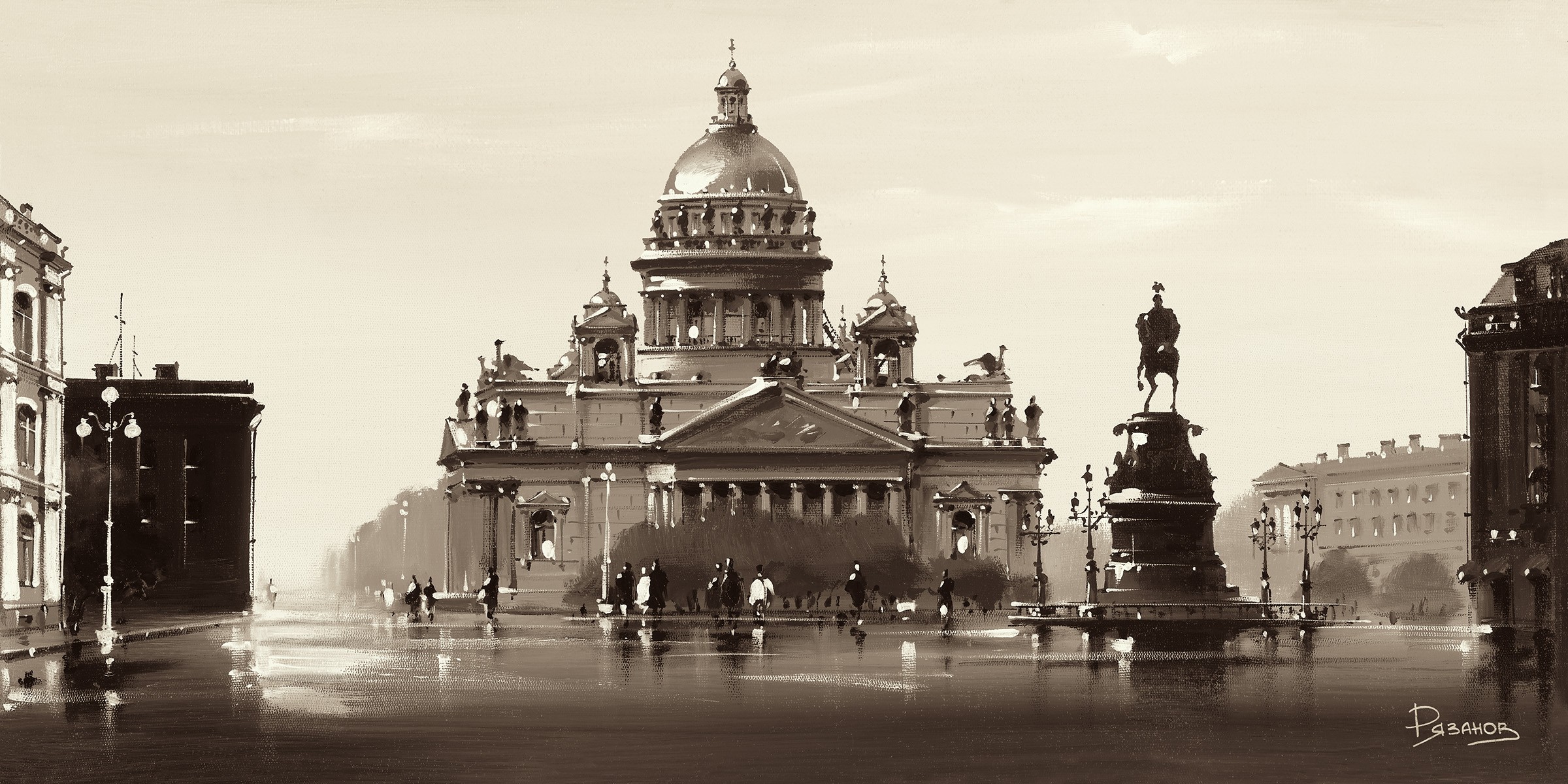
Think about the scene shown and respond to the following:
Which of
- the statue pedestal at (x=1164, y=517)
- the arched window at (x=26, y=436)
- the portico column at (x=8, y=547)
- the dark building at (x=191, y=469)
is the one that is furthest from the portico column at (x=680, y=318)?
the statue pedestal at (x=1164, y=517)

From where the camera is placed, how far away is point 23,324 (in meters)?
74.6

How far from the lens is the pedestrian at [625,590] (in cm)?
9544

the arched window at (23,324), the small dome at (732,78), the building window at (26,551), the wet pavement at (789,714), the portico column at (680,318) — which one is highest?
the small dome at (732,78)

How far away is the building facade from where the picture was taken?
7112cm

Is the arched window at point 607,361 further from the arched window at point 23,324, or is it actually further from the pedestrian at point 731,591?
the arched window at point 23,324

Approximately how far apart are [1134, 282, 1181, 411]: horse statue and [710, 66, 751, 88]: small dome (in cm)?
10538

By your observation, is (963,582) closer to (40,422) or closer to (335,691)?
(40,422)

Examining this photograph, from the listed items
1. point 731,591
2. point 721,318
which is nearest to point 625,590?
point 731,591

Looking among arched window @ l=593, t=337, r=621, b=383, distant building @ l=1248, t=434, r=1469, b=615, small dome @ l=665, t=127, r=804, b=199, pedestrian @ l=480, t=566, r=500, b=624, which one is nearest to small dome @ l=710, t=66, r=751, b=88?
small dome @ l=665, t=127, r=804, b=199

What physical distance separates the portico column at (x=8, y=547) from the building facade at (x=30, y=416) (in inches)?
0.7

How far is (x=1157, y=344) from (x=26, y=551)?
100 feet

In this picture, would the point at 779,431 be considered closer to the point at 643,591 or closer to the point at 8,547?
the point at 643,591

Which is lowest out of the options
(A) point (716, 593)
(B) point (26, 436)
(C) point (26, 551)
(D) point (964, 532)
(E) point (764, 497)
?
(A) point (716, 593)

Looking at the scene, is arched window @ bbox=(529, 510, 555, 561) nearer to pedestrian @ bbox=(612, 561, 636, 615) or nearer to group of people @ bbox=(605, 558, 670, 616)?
group of people @ bbox=(605, 558, 670, 616)
